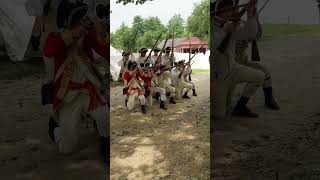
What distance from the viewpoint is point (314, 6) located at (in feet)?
10.2

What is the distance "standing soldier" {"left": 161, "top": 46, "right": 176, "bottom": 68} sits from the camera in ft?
13.6

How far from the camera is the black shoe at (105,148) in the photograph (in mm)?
3097

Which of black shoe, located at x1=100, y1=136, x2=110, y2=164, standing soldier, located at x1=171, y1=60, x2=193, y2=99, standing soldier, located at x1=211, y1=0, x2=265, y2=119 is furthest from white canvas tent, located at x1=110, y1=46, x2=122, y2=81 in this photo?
standing soldier, located at x1=211, y1=0, x2=265, y2=119

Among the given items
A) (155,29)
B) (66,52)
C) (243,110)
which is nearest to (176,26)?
(155,29)

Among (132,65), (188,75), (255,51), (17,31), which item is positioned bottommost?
(188,75)

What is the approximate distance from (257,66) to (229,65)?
0.20m

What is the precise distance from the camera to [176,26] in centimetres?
415

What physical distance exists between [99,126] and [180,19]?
140 centimetres

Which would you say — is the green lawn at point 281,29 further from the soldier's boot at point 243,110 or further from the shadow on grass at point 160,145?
the shadow on grass at point 160,145

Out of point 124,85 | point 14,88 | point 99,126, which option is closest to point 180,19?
point 124,85

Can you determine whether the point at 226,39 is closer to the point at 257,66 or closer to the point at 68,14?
the point at 257,66

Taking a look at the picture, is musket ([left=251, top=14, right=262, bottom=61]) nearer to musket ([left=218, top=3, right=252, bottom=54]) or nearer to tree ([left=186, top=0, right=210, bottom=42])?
musket ([left=218, top=3, right=252, bottom=54])

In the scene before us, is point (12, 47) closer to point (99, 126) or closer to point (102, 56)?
point (102, 56)

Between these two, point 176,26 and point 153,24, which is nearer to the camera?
point 153,24
